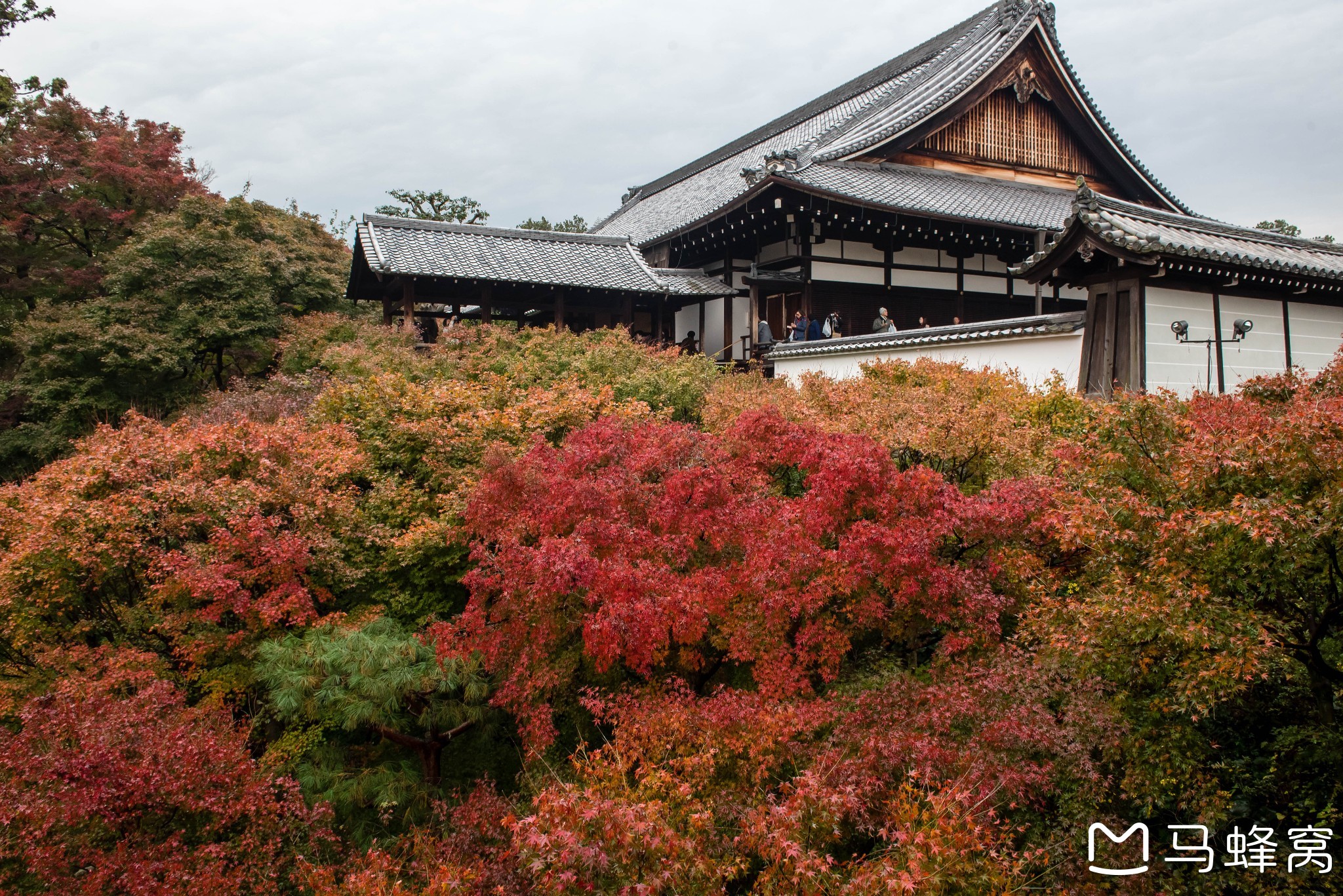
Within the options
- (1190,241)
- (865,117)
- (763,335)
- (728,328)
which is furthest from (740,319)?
(1190,241)

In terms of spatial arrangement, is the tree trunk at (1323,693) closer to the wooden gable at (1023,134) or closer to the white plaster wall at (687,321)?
the wooden gable at (1023,134)

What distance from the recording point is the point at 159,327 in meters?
17.3

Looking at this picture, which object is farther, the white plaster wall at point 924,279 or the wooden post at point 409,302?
the white plaster wall at point 924,279

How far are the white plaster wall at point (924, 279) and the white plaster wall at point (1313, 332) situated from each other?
7.68m

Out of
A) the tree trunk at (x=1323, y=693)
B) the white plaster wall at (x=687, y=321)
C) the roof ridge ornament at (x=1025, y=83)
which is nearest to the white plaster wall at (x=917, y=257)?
the roof ridge ornament at (x=1025, y=83)

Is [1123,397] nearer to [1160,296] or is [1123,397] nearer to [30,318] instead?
[1160,296]

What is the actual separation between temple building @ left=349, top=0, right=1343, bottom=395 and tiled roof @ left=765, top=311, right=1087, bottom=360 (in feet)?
0.15

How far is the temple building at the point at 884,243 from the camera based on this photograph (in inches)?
601

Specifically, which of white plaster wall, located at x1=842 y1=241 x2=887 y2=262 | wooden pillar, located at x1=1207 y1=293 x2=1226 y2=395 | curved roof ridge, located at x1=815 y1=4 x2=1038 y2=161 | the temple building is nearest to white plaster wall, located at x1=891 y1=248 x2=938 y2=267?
the temple building

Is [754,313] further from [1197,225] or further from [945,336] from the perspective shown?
[1197,225]

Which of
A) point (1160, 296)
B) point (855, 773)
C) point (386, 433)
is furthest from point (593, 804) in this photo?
point (1160, 296)

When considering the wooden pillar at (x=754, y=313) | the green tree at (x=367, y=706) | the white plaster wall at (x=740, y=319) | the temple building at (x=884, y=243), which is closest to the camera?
the green tree at (x=367, y=706)

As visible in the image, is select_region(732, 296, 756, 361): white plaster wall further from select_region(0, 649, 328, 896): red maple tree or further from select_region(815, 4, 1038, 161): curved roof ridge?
select_region(0, 649, 328, 896): red maple tree

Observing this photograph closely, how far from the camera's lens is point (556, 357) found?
43.8 ft
